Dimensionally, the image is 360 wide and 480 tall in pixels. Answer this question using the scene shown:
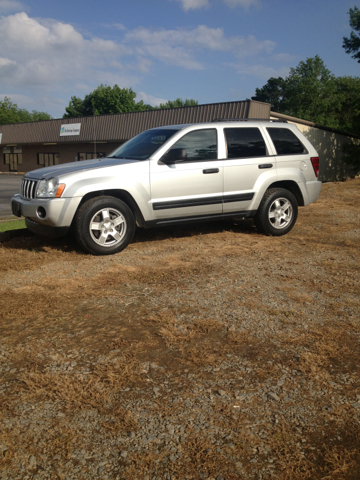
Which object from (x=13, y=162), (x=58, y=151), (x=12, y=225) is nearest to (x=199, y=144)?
(x=12, y=225)

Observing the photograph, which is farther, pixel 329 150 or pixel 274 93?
pixel 274 93

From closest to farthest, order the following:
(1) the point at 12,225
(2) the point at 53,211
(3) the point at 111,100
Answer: (2) the point at 53,211 < (1) the point at 12,225 < (3) the point at 111,100

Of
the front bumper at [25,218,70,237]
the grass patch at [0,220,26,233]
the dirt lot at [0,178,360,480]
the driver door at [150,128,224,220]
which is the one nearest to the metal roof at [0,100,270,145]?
the grass patch at [0,220,26,233]

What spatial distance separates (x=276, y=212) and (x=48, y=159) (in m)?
38.7

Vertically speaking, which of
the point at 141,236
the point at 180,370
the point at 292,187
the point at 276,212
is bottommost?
the point at 180,370

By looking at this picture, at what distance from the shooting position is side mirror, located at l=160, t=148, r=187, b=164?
6.39 m

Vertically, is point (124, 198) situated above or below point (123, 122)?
below

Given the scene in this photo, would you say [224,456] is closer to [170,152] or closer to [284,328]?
[284,328]

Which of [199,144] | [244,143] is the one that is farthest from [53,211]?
[244,143]

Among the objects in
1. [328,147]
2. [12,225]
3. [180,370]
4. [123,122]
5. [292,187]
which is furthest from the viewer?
[123,122]

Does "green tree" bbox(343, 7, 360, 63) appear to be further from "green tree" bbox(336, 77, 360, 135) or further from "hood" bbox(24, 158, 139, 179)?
"hood" bbox(24, 158, 139, 179)

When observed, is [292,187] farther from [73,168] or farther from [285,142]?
[73,168]

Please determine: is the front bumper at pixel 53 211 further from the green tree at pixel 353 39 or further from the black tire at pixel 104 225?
the green tree at pixel 353 39

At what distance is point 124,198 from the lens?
6.48 m
